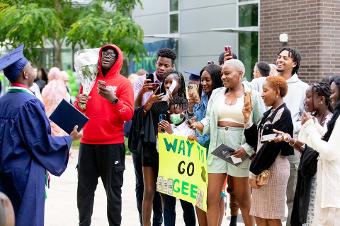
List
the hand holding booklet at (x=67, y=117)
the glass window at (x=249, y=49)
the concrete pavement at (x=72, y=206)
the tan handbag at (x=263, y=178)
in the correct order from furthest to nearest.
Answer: the glass window at (x=249, y=49) → the concrete pavement at (x=72, y=206) → the tan handbag at (x=263, y=178) → the hand holding booklet at (x=67, y=117)

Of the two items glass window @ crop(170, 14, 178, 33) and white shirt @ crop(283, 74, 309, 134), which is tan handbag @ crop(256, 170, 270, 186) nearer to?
white shirt @ crop(283, 74, 309, 134)

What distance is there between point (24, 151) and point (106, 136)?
168cm

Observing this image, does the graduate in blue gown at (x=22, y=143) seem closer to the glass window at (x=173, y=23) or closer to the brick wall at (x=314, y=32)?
the brick wall at (x=314, y=32)

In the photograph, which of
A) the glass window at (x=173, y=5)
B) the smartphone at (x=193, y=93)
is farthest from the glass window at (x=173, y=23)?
the smartphone at (x=193, y=93)

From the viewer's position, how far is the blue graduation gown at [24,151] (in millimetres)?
5758

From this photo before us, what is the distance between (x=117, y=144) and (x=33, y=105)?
1.84m

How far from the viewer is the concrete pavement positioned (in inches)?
351

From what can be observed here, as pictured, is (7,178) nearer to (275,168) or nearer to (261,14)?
(275,168)

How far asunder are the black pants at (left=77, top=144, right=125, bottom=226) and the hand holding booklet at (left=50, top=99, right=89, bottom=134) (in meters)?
1.15

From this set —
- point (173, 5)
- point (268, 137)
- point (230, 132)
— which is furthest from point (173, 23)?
→ point (268, 137)

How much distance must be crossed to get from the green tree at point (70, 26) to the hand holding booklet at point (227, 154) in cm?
1071

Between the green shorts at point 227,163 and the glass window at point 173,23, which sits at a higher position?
the glass window at point 173,23

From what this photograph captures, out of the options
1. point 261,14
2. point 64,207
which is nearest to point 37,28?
point 261,14

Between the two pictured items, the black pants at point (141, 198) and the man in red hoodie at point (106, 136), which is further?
the black pants at point (141, 198)
